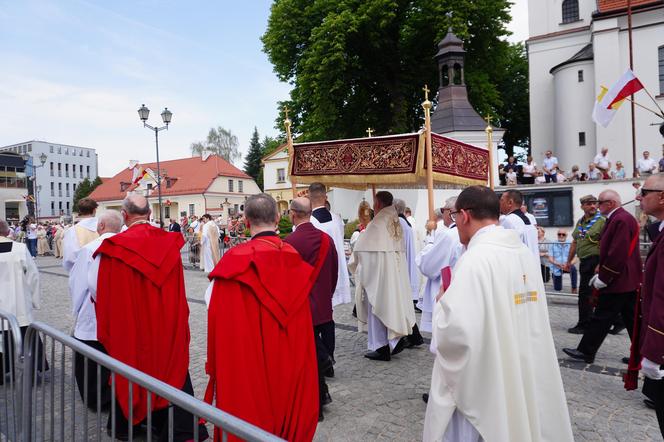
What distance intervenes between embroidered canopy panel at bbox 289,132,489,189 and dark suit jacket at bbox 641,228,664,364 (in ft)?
9.14

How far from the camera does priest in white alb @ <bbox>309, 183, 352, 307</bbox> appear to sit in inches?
233

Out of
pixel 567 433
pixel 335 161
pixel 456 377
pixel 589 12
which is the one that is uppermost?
pixel 589 12

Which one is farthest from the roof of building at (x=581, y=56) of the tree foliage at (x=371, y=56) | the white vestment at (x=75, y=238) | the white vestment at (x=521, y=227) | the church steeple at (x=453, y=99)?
the white vestment at (x=75, y=238)

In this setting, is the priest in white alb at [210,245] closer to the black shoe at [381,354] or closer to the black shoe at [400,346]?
the black shoe at [400,346]

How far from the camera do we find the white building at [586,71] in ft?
85.4

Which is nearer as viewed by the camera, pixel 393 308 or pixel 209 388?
pixel 209 388

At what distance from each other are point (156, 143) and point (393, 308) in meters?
18.3

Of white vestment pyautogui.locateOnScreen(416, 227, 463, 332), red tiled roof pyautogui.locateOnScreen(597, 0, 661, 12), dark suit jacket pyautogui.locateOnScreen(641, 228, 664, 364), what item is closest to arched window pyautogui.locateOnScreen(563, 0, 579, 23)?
red tiled roof pyautogui.locateOnScreen(597, 0, 661, 12)

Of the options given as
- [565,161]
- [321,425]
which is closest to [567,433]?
[321,425]

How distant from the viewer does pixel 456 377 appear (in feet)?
7.52

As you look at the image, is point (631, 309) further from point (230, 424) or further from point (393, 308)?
point (230, 424)

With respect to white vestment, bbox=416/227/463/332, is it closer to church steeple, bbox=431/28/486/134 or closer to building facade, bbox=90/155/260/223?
church steeple, bbox=431/28/486/134

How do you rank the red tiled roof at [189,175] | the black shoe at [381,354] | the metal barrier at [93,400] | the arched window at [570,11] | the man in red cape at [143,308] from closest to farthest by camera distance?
the metal barrier at [93,400], the man in red cape at [143,308], the black shoe at [381,354], the arched window at [570,11], the red tiled roof at [189,175]

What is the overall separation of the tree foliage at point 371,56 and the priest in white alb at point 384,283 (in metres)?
18.4
